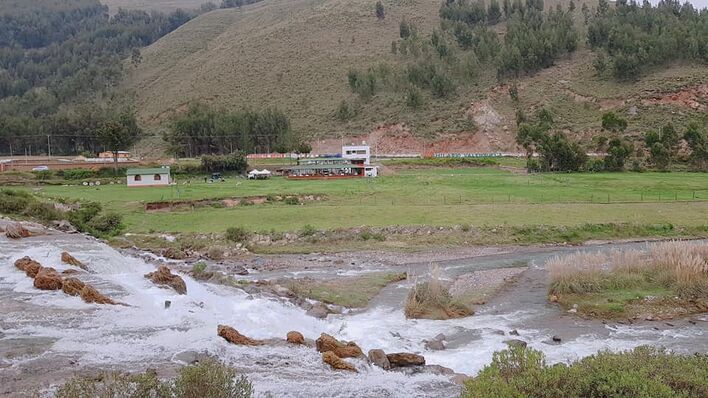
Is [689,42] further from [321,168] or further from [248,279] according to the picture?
[248,279]

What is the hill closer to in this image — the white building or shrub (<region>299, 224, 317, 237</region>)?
the white building

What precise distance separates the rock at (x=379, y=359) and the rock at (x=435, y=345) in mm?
2273

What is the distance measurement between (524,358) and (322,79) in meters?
143

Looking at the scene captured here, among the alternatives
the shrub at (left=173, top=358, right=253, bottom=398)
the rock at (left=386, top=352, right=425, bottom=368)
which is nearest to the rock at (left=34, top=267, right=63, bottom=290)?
the rock at (left=386, top=352, right=425, bottom=368)

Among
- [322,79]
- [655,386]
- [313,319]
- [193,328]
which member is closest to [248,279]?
[313,319]

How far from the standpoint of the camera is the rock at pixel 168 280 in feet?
84.7

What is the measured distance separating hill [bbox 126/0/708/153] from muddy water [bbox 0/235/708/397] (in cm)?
8817

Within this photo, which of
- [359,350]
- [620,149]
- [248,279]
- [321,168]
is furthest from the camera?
[321,168]

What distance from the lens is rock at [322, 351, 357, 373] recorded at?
1595 centimetres

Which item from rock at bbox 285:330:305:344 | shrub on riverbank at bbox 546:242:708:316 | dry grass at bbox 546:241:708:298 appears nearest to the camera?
rock at bbox 285:330:305:344

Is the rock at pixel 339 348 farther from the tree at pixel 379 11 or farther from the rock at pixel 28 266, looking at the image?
the tree at pixel 379 11

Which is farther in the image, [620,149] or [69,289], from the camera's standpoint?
[620,149]

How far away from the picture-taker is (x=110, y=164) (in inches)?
3622

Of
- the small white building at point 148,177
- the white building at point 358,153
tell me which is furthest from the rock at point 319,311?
the white building at point 358,153
